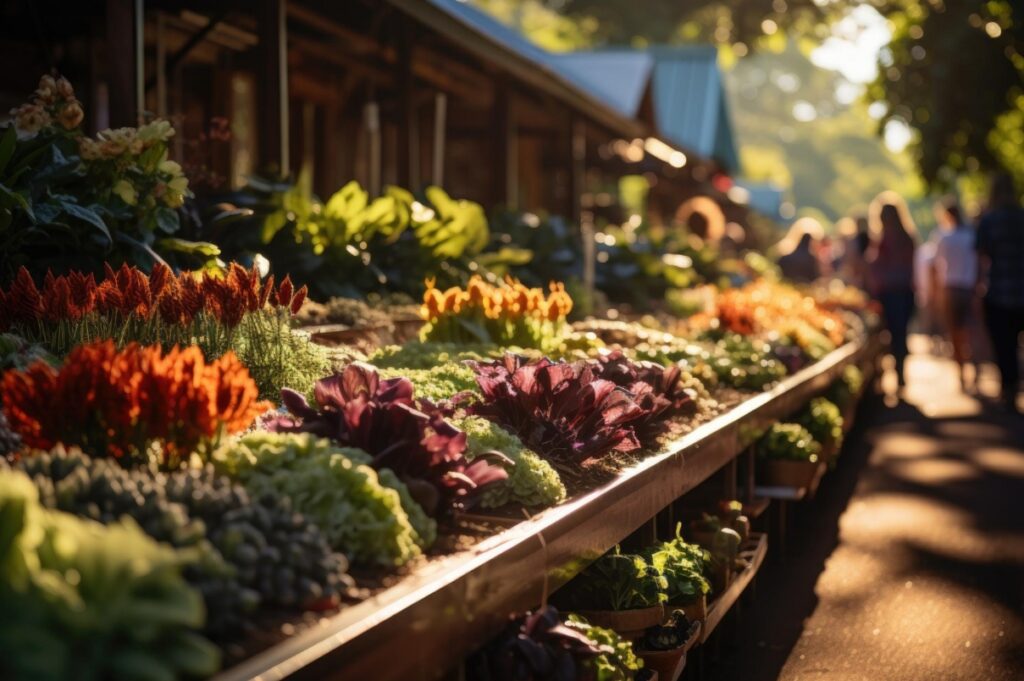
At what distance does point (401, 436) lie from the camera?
408cm

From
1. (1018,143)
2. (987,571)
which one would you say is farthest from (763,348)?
(1018,143)

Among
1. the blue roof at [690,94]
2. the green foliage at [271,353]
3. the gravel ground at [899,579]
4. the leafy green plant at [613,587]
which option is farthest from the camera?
the blue roof at [690,94]

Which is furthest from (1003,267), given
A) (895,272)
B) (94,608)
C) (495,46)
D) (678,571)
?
(94,608)

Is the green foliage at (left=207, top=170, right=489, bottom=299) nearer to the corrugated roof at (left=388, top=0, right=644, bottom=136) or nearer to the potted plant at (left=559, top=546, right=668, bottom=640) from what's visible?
the corrugated roof at (left=388, top=0, right=644, bottom=136)

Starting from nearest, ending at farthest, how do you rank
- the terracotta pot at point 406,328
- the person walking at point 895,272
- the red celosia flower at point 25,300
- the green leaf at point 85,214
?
the red celosia flower at point 25,300
the green leaf at point 85,214
the terracotta pot at point 406,328
the person walking at point 895,272

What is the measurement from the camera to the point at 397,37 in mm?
12852

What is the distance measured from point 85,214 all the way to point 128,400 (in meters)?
3.58

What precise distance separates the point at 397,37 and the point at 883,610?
292 inches

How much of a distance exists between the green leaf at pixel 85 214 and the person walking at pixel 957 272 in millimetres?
13487

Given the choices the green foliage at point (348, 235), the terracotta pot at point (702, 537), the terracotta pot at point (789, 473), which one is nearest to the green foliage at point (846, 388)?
the green foliage at point (348, 235)

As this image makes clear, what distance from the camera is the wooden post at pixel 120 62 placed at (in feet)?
27.5

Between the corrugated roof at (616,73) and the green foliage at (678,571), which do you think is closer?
the green foliage at (678,571)

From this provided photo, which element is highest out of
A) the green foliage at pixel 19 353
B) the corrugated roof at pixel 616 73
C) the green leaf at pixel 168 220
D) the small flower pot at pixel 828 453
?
the corrugated roof at pixel 616 73

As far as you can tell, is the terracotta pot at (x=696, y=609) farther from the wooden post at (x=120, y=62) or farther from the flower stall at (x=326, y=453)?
the wooden post at (x=120, y=62)
